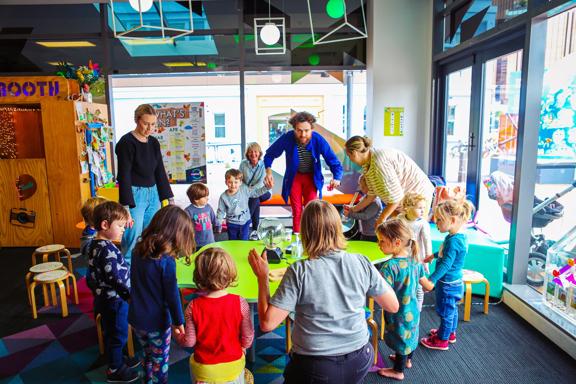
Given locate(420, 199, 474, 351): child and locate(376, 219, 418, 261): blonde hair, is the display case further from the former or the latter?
locate(376, 219, 418, 261): blonde hair

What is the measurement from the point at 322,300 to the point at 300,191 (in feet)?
A: 8.59

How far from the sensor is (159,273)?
1972 mm

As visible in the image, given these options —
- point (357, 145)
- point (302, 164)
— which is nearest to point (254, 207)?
point (302, 164)

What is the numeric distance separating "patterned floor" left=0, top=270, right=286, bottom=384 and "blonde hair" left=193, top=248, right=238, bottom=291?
1042 millimetres

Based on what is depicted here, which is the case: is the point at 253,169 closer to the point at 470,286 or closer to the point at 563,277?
the point at 470,286

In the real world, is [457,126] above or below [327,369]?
above

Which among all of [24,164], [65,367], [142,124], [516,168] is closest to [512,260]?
[516,168]

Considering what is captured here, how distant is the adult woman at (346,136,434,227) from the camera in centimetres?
321

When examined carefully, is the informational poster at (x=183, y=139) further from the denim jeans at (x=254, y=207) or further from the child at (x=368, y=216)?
the child at (x=368, y=216)

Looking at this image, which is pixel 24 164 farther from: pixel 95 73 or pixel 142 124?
pixel 142 124

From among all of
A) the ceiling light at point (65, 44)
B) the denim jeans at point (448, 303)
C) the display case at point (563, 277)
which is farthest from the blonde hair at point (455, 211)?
the ceiling light at point (65, 44)

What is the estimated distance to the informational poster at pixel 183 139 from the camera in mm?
6141

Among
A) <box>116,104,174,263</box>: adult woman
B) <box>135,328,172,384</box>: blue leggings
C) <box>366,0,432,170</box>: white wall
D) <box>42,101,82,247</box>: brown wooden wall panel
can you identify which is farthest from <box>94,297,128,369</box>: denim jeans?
<box>366,0,432,170</box>: white wall

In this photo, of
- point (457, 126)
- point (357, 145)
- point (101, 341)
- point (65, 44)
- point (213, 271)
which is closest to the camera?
point (213, 271)
